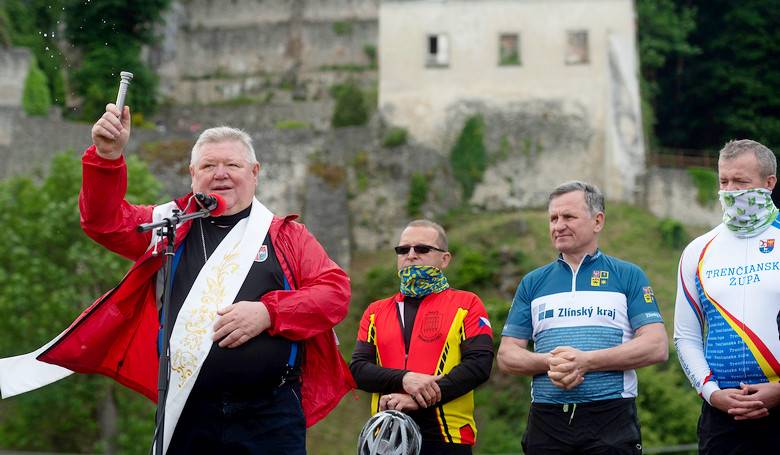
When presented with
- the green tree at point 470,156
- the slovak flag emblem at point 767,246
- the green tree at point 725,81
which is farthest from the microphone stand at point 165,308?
the green tree at point 725,81

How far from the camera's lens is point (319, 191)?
2981 cm

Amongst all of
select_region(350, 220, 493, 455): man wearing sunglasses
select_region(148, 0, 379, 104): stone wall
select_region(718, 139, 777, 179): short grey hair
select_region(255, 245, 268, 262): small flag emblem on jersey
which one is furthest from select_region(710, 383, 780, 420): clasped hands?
select_region(148, 0, 379, 104): stone wall

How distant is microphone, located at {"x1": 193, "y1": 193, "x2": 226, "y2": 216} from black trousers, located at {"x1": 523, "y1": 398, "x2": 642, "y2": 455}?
2.01 metres

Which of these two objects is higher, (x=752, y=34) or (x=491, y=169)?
(x=752, y=34)

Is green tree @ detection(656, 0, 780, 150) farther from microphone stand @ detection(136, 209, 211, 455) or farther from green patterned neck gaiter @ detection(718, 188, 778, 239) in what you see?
microphone stand @ detection(136, 209, 211, 455)

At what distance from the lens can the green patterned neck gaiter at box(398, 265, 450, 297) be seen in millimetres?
6453

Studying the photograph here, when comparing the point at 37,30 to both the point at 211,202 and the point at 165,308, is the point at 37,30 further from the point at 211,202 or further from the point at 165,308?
the point at 165,308

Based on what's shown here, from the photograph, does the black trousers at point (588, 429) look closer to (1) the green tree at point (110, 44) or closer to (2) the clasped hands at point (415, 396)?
(2) the clasped hands at point (415, 396)

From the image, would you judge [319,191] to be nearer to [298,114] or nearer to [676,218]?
[676,218]

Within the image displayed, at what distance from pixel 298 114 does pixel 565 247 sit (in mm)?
37420

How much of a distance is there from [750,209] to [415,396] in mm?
2020

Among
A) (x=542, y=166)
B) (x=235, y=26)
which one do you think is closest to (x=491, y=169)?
(x=542, y=166)

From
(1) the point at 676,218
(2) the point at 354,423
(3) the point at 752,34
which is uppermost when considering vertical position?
(3) the point at 752,34

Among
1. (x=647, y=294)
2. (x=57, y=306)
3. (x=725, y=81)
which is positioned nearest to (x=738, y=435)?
(x=647, y=294)
